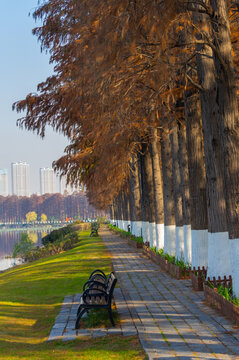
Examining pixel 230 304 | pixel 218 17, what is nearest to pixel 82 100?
pixel 218 17

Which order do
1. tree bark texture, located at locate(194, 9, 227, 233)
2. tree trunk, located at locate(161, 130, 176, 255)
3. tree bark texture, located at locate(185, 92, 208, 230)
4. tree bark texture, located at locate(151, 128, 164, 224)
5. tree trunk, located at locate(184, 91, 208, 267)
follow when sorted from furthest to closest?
1. tree bark texture, located at locate(151, 128, 164, 224)
2. tree trunk, located at locate(161, 130, 176, 255)
3. tree bark texture, located at locate(185, 92, 208, 230)
4. tree trunk, located at locate(184, 91, 208, 267)
5. tree bark texture, located at locate(194, 9, 227, 233)

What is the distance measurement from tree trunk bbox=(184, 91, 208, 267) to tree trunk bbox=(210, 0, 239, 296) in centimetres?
343

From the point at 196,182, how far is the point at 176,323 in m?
5.36

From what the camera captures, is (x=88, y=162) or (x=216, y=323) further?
(x=88, y=162)

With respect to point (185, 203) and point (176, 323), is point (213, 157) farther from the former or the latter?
point (185, 203)

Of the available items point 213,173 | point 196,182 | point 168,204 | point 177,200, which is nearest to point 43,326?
point 213,173

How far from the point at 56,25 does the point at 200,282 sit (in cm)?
952

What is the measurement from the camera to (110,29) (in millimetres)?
7625

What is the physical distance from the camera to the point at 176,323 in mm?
8531

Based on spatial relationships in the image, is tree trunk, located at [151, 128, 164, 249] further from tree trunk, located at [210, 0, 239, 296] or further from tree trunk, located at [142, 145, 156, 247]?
tree trunk, located at [210, 0, 239, 296]

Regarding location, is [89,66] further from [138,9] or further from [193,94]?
[193,94]

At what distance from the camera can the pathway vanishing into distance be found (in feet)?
22.1

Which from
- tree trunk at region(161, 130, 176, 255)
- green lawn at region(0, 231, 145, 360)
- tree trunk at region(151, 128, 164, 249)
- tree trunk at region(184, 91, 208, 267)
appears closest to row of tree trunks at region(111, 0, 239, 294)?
tree trunk at region(184, 91, 208, 267)

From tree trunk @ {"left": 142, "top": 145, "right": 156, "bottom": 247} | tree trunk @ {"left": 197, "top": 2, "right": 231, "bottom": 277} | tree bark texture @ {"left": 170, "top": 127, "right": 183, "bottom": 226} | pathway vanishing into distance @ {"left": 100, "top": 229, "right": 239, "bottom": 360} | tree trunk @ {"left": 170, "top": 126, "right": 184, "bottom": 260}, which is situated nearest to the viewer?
pathway vanishing into distance @ {"left": 100, "top": 229, "right": 239, "bottom": 360}
